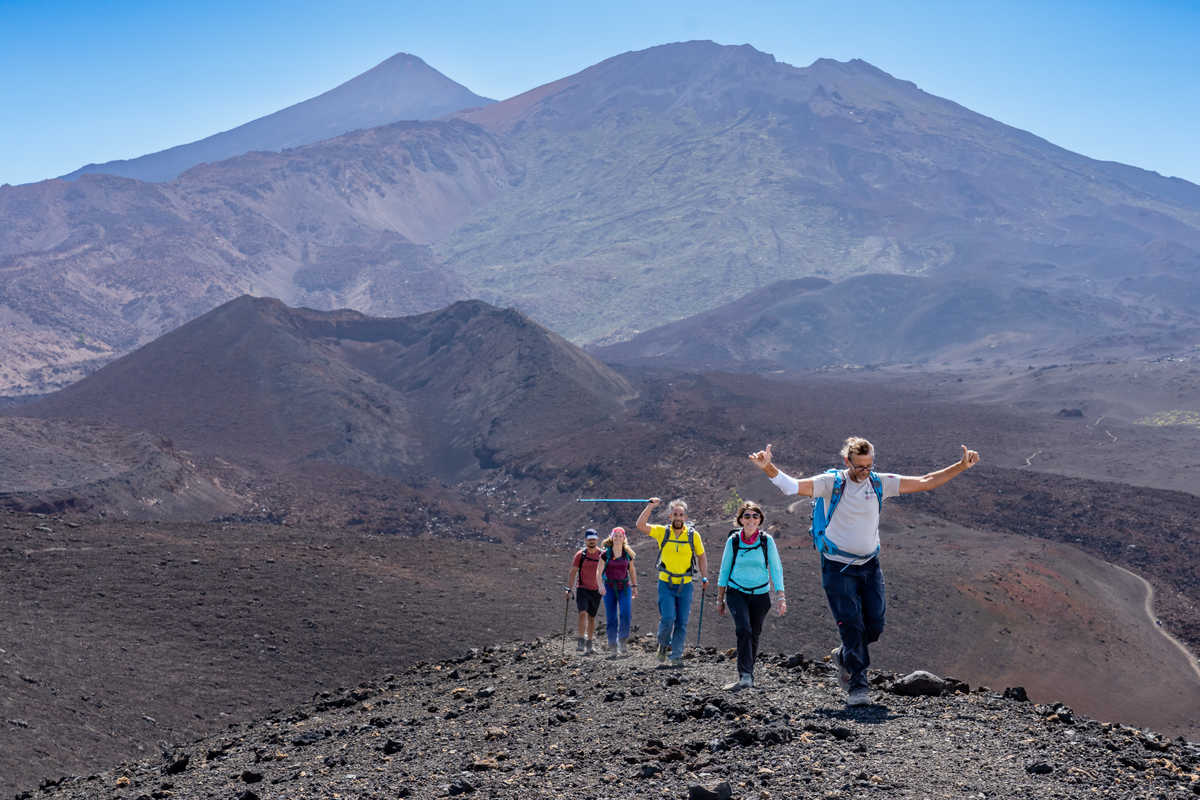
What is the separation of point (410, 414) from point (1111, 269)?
311ft

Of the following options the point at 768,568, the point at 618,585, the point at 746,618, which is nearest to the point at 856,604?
the point at 768,568

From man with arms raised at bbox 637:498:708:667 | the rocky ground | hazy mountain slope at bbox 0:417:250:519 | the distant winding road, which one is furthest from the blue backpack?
hazy mountain slope at bbox 0:417:250:519

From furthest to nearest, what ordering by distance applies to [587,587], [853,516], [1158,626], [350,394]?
[350,394] < [1158,626] < [587,587] < [853,516]

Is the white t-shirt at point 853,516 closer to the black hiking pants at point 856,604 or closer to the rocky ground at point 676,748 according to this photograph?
the black hiking pants at point 856,604

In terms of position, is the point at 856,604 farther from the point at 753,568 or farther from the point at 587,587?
the point at 587,587

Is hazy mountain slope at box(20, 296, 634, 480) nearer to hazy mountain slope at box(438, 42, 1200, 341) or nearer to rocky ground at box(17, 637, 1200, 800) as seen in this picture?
rocky ground at box(17, 637, 1200, 800)

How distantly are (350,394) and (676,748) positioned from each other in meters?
40.1

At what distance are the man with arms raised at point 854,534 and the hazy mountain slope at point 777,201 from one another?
9031 cm

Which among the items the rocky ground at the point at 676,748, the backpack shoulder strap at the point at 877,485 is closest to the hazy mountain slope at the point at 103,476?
the rocky ground at the point at 676,748

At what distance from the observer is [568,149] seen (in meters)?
160

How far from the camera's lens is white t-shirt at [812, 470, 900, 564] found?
6512 mm

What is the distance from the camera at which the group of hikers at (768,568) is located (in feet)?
21.4

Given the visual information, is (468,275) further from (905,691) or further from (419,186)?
(905,691)

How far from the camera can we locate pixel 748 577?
779cm
